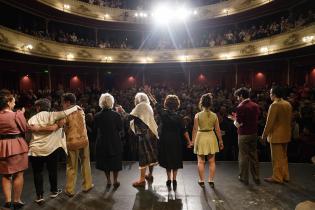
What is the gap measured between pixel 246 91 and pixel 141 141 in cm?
210

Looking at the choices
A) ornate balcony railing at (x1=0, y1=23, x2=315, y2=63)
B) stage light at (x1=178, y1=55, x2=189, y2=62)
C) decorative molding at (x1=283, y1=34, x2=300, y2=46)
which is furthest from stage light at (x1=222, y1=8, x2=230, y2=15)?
decorative molding at (x1=283, y1=34, x2=300, y2=46)

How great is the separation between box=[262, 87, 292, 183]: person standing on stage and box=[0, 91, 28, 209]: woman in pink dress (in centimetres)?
405


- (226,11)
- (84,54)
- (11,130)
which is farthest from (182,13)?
(11,130)

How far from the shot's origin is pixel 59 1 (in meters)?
17.9

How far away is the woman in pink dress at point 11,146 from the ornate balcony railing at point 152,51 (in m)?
9.97

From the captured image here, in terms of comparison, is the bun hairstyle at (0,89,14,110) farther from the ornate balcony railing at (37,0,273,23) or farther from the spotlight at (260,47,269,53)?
the spotlight at (260,47,269,53)

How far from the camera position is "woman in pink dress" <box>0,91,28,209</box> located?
405 centimetres

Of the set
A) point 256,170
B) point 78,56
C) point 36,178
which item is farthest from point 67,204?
point 78,56

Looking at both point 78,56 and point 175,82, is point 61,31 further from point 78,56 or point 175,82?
point 175,82

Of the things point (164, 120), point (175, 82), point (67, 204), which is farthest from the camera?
point (175, 82)

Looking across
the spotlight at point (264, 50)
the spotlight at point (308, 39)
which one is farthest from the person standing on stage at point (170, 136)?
the spotlight at point (264, 50)

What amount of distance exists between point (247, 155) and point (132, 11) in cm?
1883

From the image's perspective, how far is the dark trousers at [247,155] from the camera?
199 inches

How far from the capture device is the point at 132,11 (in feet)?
71.2
